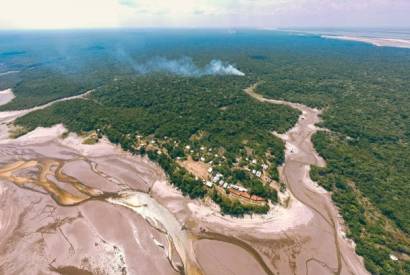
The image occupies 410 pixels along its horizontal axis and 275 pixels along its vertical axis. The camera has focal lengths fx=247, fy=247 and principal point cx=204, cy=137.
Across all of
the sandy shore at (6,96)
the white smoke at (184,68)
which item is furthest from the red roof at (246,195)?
the sandy shore at (6,96)

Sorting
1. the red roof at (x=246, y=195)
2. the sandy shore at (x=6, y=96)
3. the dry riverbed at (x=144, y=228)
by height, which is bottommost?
the sandy shore at (x=6, y=96)

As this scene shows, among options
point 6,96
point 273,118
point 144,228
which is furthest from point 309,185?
point 6,96

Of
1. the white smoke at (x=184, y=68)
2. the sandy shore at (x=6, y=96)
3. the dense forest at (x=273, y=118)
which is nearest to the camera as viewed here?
the dense forest at (x=273, y=118)

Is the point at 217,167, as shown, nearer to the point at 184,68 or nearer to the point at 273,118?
the point at 273,118

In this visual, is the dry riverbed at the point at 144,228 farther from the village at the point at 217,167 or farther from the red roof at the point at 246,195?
the village at the point at 217,167

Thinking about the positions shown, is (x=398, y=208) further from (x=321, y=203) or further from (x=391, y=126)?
(x=391, y=126)
